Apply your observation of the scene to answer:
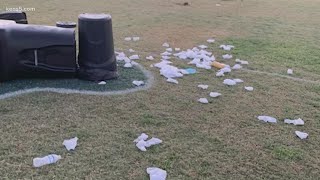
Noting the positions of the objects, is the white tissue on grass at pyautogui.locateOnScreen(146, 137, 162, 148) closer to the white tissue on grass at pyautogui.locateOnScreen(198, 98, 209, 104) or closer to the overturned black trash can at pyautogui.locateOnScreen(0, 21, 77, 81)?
the white tissue on grass at pyautogui.locateOnScreen(198, 98, 209, 104)

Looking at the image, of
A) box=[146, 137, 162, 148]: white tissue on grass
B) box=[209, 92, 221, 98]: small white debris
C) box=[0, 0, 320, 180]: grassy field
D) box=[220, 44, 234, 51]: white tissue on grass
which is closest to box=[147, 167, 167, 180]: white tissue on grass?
box=[0, 0, 320, 180]: grassy field

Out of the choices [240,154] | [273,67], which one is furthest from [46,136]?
[273,67]

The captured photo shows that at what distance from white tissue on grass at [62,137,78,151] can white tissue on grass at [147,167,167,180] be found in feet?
1.74

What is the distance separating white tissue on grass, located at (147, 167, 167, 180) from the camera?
2.10 meters

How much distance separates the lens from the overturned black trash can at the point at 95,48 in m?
3.50

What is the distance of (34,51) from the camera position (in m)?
3.36

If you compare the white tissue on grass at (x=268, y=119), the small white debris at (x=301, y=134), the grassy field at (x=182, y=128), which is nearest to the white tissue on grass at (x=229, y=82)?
the grassy field at (x=182, y=128)

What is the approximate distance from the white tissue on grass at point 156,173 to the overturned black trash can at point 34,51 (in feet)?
5.51

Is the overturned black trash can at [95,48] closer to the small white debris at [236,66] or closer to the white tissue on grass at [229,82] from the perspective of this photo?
the white tissue on grass at [229,82]

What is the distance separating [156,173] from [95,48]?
5.76ft

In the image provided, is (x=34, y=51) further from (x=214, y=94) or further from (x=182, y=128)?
(x=214, y=94)

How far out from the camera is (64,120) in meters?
2.76

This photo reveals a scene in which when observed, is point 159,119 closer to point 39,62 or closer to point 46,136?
point 46,136

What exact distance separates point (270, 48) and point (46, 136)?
3.73 meters
